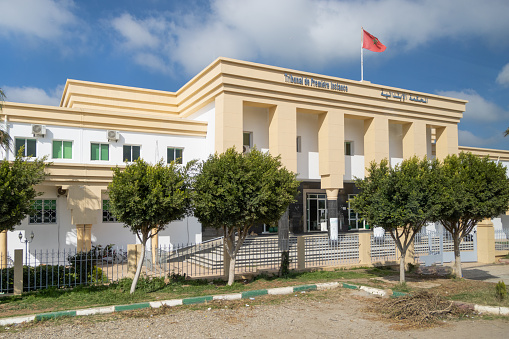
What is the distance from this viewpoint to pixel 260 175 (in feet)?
42.0

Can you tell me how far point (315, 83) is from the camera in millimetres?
23375

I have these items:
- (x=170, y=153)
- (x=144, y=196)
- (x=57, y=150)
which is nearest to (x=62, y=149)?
(x=57, y=150)

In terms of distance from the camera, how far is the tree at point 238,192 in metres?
12.3

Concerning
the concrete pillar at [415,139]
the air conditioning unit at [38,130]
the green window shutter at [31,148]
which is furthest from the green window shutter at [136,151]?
the concrete pillar at [415,139]

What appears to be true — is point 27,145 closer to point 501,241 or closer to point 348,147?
point 348,147

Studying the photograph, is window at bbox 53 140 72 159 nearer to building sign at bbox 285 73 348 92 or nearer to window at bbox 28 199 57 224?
window at bbox 28 199 57 224

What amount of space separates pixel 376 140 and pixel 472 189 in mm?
10948

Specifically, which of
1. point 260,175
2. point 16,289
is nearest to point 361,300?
point 260,175

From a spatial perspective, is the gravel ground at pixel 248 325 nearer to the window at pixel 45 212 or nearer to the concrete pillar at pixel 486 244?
the window at pixel 45 212

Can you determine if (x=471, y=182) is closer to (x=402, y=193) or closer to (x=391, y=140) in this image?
(x=402, y=193)

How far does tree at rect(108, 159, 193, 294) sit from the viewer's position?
1127cm

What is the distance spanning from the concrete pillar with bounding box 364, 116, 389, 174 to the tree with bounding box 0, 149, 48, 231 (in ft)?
63.0

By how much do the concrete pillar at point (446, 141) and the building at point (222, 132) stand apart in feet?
0.24

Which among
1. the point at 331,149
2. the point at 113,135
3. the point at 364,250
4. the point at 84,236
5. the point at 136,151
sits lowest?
the point at 364,250
